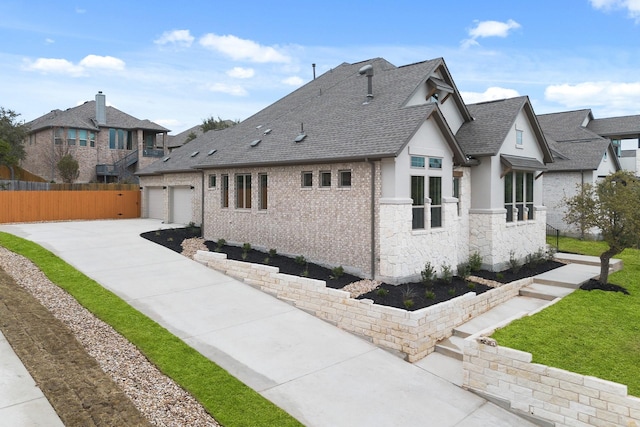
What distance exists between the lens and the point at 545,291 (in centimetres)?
1319

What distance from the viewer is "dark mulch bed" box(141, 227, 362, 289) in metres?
12.7

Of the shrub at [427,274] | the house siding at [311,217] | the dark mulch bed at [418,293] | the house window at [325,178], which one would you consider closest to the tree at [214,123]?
the house siding at [311,217]

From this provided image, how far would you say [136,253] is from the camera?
15.4m

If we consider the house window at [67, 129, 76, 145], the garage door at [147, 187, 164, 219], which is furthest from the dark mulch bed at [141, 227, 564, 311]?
the house window at [67, 129, 76, 145]

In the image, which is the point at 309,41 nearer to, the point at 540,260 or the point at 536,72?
the point at 536,72

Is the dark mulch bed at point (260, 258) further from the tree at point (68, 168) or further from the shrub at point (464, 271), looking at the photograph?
the tree at point (68, 168)

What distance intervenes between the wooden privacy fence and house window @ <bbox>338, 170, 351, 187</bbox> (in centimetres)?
2020

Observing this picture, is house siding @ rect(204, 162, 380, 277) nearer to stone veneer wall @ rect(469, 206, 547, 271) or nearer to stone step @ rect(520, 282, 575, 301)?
stone veneer wall @ rect(469, 206, 547, 271)

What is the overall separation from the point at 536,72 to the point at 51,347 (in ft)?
68.0

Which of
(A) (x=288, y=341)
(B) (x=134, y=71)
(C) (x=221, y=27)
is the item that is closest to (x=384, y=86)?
(C) (x=221, y=27)

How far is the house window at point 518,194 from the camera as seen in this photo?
16.2 meters

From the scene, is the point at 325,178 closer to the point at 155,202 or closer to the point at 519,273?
the point at 519,273

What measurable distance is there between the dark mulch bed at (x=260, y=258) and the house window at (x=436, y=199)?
3.10 metres

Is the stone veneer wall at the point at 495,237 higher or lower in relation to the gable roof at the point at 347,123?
lower
